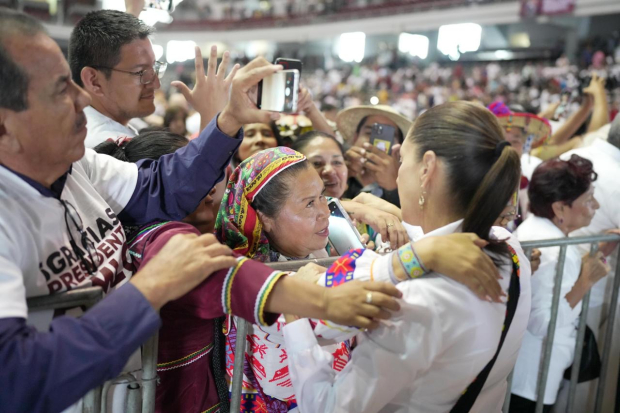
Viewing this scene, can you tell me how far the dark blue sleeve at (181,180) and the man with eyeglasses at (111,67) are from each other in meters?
0.62

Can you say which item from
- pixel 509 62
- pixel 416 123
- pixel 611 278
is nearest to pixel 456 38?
pixel 509 62

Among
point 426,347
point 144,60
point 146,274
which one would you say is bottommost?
point 426,347

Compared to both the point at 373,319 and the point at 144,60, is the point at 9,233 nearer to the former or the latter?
the point at 373,319

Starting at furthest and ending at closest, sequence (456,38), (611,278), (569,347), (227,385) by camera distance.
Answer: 1. (456,38)
2. (611,278)
3. (569,347)
4. (227,385)

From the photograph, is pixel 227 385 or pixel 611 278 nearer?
pixel 227 385

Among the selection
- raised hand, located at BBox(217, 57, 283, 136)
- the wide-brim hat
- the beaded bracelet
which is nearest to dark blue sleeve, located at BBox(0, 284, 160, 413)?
A: the beaded bracelet

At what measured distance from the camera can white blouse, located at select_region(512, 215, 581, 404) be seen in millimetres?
2334

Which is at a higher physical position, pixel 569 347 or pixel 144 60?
pixel 144 60

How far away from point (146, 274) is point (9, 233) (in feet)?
0.91

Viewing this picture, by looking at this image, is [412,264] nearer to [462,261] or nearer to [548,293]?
[462,261]

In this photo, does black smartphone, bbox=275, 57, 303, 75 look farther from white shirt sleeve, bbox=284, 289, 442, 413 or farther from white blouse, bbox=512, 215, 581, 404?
white blouse, bbox=512, 215, 581, 404

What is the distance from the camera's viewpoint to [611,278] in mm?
2820

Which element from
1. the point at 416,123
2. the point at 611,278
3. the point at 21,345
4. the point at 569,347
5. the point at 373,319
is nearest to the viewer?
the point at 21,345

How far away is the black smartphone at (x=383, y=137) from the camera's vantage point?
2900 millimetres
